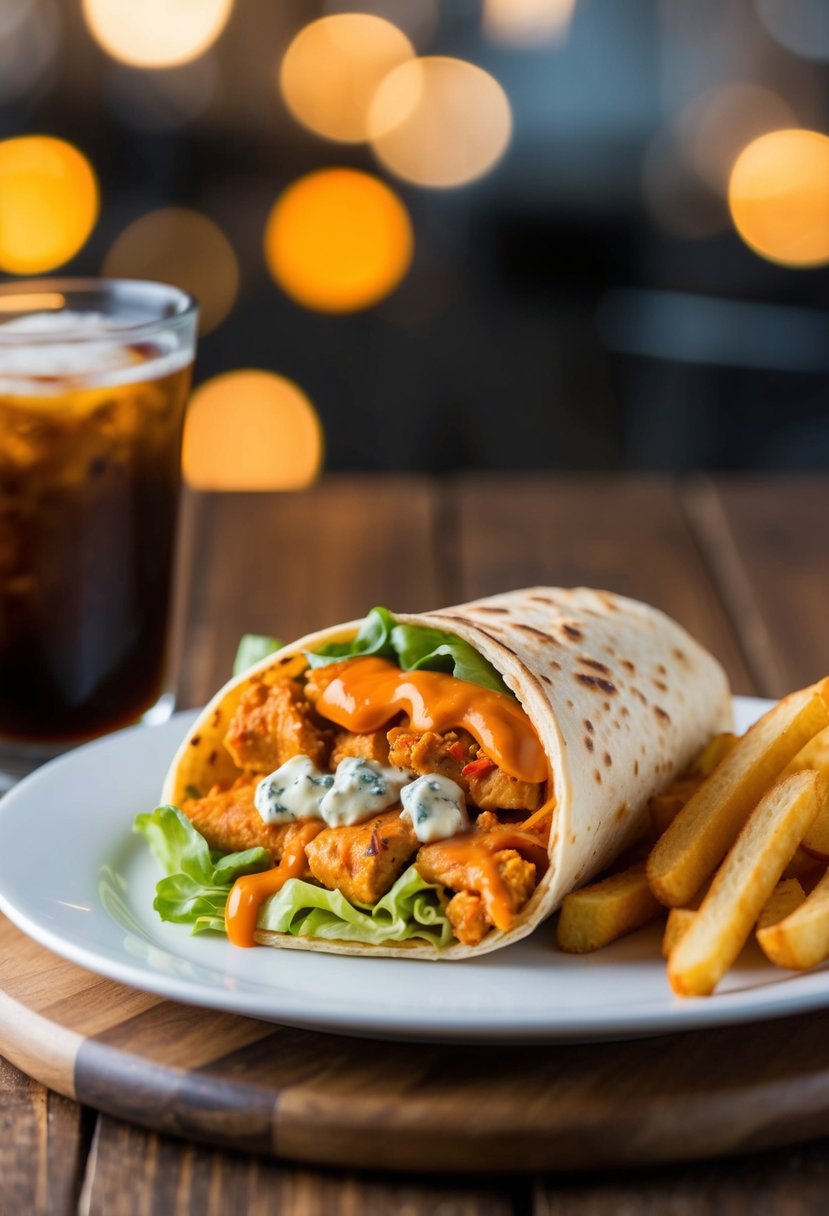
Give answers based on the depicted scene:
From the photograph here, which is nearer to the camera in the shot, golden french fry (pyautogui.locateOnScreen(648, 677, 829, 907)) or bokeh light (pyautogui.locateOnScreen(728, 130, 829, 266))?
golden french fry (pyautogui.locateOnScreen(648, 677, 829, 907))

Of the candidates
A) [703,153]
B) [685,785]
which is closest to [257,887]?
[685,785]

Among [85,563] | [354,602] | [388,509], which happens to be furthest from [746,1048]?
[388,509]

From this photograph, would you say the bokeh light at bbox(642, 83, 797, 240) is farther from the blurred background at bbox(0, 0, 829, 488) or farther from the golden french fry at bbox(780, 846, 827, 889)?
the golden french fry at bbox(780, 846, 827, 889)

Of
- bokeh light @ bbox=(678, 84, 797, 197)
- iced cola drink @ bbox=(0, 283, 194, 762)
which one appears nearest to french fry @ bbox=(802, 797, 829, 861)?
iced cola drink @ bbox=(0, 283, 194, 762)

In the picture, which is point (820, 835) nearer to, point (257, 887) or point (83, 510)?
point (257, 887)

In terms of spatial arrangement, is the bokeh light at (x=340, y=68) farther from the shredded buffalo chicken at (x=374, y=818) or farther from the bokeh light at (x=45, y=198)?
the shredded buffalo chicken at (x=374, y=818)

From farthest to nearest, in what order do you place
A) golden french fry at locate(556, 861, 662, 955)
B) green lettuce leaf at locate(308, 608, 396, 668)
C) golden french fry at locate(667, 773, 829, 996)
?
1. green lettuce leaf at locate(308, 608, 396, 668)
2. golden french fry at locate(556, 861, 662, 955)
3. golden french fry at locate(667, 773, 829, 996)

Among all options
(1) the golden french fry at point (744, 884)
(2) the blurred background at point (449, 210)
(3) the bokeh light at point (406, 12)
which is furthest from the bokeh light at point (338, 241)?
(1) the golden french fry at point (744, 884)
